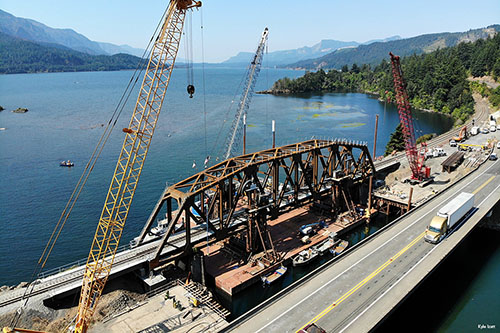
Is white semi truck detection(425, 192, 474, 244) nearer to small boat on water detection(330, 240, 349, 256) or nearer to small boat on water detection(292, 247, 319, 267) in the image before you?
small boat on water detection(330, 240, 349, 256)

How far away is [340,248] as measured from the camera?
169ft

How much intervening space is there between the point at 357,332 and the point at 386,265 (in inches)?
476

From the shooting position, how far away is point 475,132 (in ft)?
326

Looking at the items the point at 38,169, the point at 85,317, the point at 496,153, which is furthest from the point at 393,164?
the point at 38,169

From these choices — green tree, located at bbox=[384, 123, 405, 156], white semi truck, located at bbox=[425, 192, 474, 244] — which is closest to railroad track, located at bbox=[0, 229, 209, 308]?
white semi truck, located at bbox=[425, 192, 474, 244]

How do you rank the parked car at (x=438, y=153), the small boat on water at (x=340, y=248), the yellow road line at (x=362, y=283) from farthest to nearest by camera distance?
the parked car at (x=438, y=153) < the small boat on water at (x=340, y=248) < the yellow road line at (x=362, y=283)

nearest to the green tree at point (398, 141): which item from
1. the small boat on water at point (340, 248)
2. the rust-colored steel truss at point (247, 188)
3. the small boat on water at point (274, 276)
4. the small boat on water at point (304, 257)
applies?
the rust-colored steel truss at point (247, 188)

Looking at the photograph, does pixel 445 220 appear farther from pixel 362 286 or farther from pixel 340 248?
pixel 362 286

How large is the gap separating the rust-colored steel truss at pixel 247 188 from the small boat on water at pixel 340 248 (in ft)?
27.3

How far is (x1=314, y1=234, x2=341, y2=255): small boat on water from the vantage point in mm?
49875

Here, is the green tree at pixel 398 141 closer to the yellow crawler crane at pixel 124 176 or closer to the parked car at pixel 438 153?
the parked car at pixel 438 153

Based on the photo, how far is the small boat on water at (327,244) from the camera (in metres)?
49.9

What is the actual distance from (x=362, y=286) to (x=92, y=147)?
96.7 metres

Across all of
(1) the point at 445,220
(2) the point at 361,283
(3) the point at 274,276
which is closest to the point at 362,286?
(2) the point at 361,283
